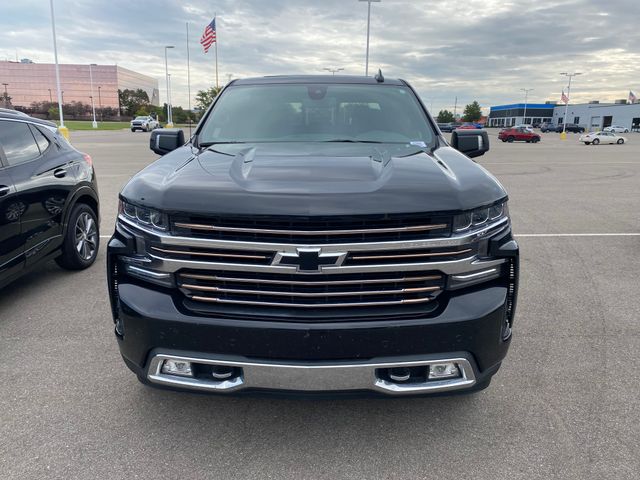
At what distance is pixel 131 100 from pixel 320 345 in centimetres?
13524

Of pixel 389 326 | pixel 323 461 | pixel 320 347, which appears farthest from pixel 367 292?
pixel 323 461

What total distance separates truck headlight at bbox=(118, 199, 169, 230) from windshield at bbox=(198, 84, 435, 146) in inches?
44.9

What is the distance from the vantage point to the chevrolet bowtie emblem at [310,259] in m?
2.27

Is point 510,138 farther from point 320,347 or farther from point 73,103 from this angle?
point 73,103

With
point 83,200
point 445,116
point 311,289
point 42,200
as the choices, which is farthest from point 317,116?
point 445,116

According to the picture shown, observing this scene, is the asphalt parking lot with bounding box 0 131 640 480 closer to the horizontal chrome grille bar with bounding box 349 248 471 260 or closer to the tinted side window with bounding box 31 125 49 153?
the horizontal chrome grille bar with bounding box 349 248 471 260

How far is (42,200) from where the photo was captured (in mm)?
4785

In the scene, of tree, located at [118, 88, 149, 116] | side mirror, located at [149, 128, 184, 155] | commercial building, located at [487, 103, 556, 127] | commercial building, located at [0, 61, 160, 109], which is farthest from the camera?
commercial building, located at [487, 103, 556, 127]

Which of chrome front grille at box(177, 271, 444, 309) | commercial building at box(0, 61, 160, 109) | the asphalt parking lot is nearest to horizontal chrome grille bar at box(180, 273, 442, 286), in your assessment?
chrome front grille at box(177, 271, 444, 309)

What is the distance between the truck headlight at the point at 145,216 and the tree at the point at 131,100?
12902 centimetres

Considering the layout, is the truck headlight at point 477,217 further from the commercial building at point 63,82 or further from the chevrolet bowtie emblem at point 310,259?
the commercial building at point 63,82

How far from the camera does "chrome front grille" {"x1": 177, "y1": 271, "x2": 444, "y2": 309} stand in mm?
2334

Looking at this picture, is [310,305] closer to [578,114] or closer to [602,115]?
[602,115]

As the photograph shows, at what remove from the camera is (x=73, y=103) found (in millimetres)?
125188
